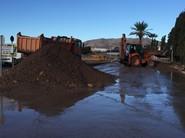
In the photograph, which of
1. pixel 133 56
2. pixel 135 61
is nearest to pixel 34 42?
pixel 133 56

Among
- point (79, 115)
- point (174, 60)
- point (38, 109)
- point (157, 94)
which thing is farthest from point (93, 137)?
point (174, 60)

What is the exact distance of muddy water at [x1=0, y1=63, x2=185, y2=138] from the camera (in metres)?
11.9

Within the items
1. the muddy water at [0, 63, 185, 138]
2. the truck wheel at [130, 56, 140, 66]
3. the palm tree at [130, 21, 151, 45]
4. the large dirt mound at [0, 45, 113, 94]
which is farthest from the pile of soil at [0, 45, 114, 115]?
the palm tree at [130, 21, 151, 45]

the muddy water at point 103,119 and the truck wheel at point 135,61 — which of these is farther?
the truck wheel at point 135,61

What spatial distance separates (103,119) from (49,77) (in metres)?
10.3

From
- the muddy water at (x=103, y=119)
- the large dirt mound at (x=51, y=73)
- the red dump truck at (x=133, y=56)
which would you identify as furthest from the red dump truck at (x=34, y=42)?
the muddy water at (x=103, y=119)

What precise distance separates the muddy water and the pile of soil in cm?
238

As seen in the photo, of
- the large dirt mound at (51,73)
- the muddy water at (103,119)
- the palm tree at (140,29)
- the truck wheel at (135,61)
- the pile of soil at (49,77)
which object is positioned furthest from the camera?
the palm tree at (140,29)

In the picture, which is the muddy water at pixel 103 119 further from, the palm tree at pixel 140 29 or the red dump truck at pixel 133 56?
the palm tree at pixel 140 29

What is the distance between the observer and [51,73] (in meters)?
24.3

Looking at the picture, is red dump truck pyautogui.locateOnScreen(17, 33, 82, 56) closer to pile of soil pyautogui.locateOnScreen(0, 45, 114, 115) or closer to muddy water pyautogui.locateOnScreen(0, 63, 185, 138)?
pile of soil pyautogui.locateOnScreen(0, 45, 114, 115)

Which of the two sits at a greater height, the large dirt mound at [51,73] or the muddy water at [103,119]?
the large dirt mound at [51,73]

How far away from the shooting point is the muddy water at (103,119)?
1188 centimetres

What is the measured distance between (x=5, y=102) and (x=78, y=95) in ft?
13.1
